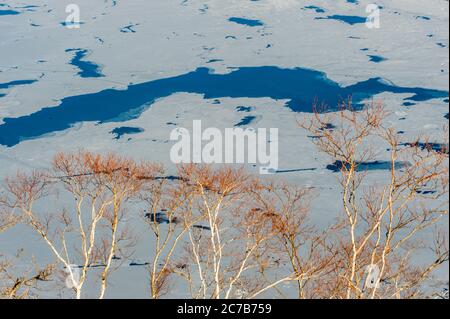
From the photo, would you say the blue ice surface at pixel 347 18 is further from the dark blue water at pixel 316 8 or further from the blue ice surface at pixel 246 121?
the blue ice surface at pixel 246 121

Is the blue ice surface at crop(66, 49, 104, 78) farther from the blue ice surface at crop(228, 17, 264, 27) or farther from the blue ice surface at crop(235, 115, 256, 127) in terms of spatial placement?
the blue ice surface at crop(228, 17, 264, 27)

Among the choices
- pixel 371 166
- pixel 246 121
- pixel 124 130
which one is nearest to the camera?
pixel 371 166

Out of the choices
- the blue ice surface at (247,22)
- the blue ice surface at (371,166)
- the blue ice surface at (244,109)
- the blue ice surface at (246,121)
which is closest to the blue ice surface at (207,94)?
the blue ice surface at (244,109)

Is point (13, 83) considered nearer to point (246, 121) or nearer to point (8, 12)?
point (246, 121)

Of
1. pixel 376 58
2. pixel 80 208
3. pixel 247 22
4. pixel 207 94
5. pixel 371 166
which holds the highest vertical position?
pixel 247 22

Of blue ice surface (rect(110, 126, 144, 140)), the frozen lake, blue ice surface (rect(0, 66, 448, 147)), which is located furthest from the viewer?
blue ice surface (rect(0, 66, 448, 147))

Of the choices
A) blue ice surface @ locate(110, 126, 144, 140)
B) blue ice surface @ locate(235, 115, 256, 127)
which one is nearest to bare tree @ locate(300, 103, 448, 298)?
blue ice surface @ locate(235, 115, 256, 127)

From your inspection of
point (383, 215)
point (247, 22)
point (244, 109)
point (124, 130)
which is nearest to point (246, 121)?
point (244, 109)
